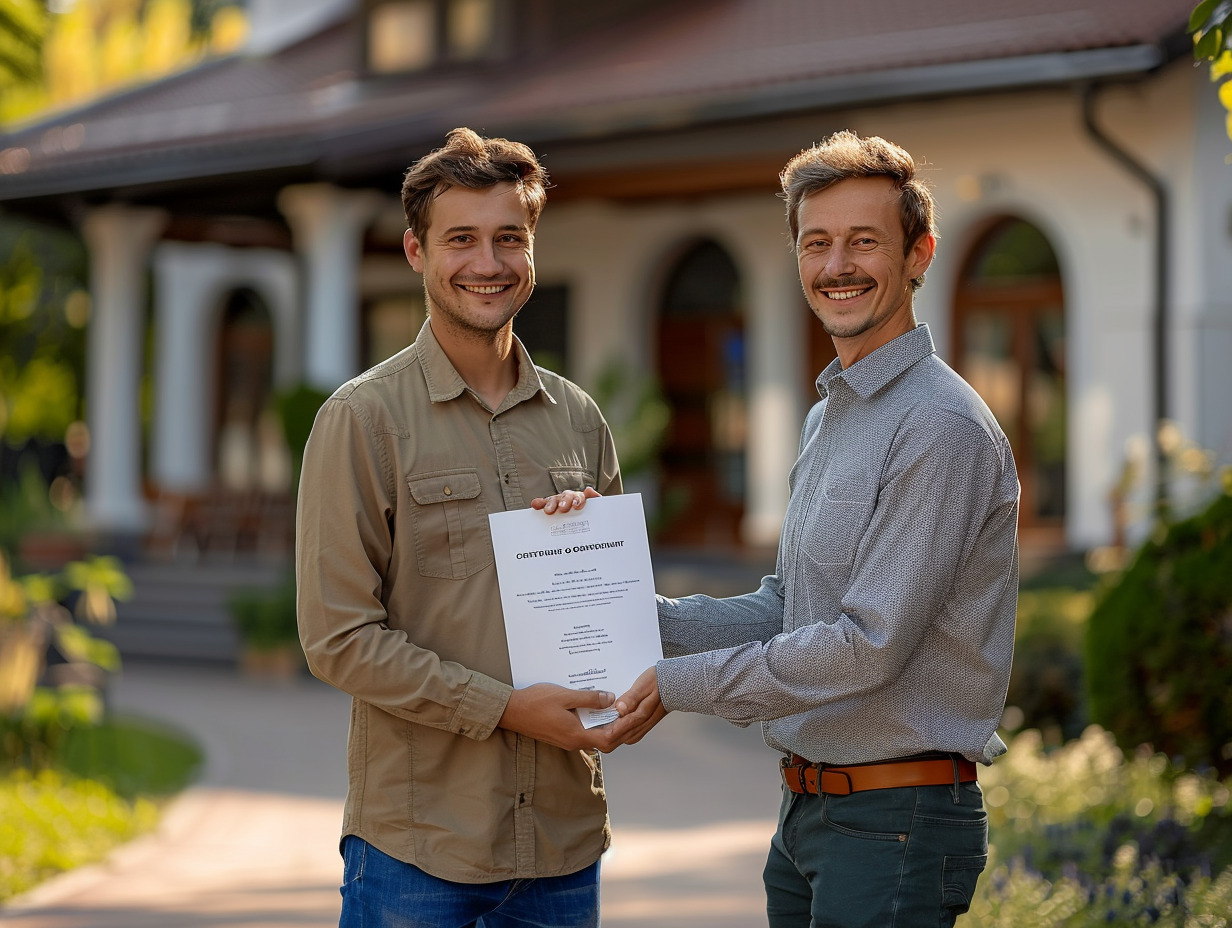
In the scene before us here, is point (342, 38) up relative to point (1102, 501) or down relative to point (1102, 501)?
up

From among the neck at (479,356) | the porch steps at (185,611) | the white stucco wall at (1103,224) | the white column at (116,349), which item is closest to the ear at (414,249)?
the neck at (479,356)

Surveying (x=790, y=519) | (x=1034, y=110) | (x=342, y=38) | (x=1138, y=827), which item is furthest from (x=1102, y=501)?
(x=342, y=38)

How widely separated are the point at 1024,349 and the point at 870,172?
427 inches

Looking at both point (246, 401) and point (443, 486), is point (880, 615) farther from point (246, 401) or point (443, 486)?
point (246, 401)

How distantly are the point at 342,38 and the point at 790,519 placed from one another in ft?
62.1

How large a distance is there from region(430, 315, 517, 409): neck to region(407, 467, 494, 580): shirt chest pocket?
0.20 meters

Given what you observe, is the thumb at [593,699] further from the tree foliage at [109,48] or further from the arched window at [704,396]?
the tree foliage at [109,48]

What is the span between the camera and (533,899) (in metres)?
2.98

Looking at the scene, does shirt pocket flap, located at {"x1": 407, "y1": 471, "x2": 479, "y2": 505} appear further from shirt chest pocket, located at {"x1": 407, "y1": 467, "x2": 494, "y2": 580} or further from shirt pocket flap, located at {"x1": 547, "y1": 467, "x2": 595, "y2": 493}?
shirt pocket flap, located at {"x1": 547, "y1": 467, "x2": 595, "y2": 493}

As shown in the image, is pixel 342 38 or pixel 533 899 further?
pixel 342 38

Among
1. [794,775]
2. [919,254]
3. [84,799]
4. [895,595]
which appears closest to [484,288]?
[919,254]

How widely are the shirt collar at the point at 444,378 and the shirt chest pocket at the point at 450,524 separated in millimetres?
169

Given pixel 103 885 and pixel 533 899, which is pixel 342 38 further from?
pixel 533 899

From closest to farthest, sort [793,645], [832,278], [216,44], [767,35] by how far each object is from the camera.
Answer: [793,645], [832,278], [767,35], [216,44]
